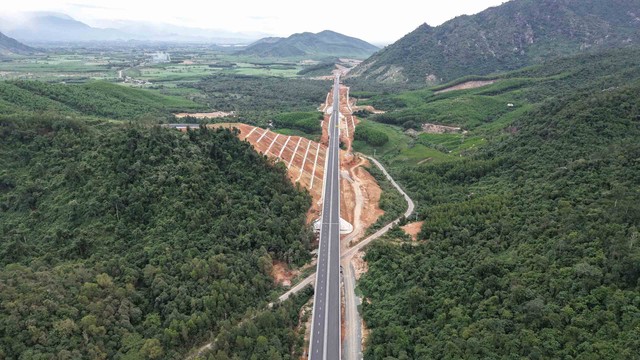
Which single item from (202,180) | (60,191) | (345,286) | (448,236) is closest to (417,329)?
(345,286)

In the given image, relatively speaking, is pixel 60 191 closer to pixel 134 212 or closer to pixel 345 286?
pixel 134 212

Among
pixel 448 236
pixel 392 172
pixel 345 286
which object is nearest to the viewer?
pixel 345 286

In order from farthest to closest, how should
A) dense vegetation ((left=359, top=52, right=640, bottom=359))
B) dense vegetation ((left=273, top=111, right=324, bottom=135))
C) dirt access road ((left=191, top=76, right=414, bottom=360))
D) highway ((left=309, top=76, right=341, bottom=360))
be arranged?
dense vegetation ((left=273, top=111, right=324, bottom=135)) → dirt access road ((left=191, top=76, right=414, bottom=360)) → highway ((left=309, top=76, right=341, bottom=360)) → dense vegetation ((left=359, top=52, right=640, bottom=359))

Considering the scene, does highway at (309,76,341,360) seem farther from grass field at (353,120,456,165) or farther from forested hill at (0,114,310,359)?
grass field at (353,120,456,165)

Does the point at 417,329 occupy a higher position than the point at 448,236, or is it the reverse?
the point at 448,236

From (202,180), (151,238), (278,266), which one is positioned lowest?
(278,266)

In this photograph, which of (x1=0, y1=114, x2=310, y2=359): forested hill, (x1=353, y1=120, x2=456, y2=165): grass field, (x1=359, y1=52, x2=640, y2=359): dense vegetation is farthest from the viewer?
(x1=353, y1=120, x2=456, y2=165): grass field

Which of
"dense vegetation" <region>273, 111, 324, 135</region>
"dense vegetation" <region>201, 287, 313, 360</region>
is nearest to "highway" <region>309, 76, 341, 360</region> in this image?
"dense vegetation" <region>201, 287, 313, 360</region>

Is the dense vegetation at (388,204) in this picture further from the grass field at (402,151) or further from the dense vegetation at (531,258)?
the grass field at (402,151)
